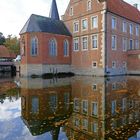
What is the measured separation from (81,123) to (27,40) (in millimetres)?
27412

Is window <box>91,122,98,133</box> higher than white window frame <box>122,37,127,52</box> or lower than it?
lower

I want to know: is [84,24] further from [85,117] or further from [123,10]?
[85,117]

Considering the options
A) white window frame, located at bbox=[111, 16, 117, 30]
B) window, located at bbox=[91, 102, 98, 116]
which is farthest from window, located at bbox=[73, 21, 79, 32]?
window, located at bbox=[91, 102, 98, 116]

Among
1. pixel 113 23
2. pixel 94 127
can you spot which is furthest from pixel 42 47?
pixel 94 127

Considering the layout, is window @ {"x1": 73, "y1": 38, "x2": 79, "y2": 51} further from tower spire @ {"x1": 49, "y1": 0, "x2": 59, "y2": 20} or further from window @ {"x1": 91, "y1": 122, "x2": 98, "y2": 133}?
window @ {"x1": 91, "y1": 122, "x2": 98, "y2": 133}

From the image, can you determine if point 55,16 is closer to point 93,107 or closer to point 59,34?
point 59,34

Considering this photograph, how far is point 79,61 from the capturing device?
36.9 metres

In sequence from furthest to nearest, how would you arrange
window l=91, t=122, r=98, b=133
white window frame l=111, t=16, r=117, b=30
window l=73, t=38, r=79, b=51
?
1. window l=73, t=38, r=79, b=51
2. white window frame l=111, t=16, r=117, b=30
3. window l=91, t=122, r=98, b=133

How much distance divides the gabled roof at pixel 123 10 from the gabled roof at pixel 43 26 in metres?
8.20

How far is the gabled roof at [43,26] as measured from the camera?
3409 cm

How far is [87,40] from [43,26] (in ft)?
22.7

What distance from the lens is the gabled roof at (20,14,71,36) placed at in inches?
1342

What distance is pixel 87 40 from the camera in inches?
1393

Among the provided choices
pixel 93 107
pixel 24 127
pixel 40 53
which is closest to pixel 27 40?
pixel 40 53
